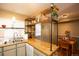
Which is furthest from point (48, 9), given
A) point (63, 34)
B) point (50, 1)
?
point (63, 34)

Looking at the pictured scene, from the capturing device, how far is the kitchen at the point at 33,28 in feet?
4.57

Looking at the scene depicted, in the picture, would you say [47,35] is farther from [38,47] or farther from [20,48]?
[20,48]

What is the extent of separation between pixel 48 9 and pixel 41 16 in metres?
0.14

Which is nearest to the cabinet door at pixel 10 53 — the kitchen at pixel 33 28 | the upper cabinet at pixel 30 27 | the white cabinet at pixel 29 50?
the kitchen at pixel 33 28

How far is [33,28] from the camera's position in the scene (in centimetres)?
150

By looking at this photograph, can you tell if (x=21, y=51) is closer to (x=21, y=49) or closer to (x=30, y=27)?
(x=21, y=49)

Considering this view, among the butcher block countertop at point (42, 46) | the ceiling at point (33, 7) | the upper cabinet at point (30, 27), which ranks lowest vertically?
the butcher block countertop at point (42, 46)

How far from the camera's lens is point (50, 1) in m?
1.42

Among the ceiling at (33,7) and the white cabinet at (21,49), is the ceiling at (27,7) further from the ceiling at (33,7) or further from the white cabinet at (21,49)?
the white cabinet at (21,49)

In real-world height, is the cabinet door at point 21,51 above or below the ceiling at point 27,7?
below

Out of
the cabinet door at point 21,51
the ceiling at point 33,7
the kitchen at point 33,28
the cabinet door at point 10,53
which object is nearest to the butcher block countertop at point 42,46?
the kitchen at point 33,28

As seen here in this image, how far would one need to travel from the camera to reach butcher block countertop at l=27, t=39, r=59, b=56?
1402 mm

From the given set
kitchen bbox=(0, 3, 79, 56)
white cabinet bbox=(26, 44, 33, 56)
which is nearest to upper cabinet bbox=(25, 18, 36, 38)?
kitchen bbox=(0, 3, 79, 56)

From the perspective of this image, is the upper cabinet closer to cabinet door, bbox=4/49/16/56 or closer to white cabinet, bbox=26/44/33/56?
white cabinet, bbox=26/44/33/56
